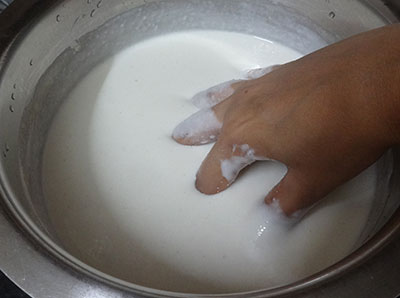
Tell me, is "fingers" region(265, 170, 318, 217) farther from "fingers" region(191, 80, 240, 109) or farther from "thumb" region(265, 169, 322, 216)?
"fingers" region(191, 80, 240, 109)

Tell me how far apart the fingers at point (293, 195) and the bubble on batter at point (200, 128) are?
0.15 meters

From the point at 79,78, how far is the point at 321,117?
546mm

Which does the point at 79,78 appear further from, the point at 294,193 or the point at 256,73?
the point at 294,193

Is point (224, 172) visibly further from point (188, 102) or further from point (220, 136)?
point (188, 102)

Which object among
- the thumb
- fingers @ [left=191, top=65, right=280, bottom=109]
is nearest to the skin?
the thumb

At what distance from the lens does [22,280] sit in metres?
0.57

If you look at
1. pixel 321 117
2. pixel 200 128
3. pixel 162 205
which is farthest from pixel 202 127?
pixel 321 117

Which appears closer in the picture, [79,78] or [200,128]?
[200,128]

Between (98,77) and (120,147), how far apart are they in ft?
0.64

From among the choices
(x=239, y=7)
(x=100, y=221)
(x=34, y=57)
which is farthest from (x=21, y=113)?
(x=239, y=7)

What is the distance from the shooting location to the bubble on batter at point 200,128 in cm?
88

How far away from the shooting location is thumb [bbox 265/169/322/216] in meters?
0.75

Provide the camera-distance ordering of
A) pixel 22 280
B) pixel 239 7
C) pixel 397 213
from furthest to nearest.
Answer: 1. pixel 239 7
2. pixel 397 213
3. pixel 22 280

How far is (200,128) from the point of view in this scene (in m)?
0.90
